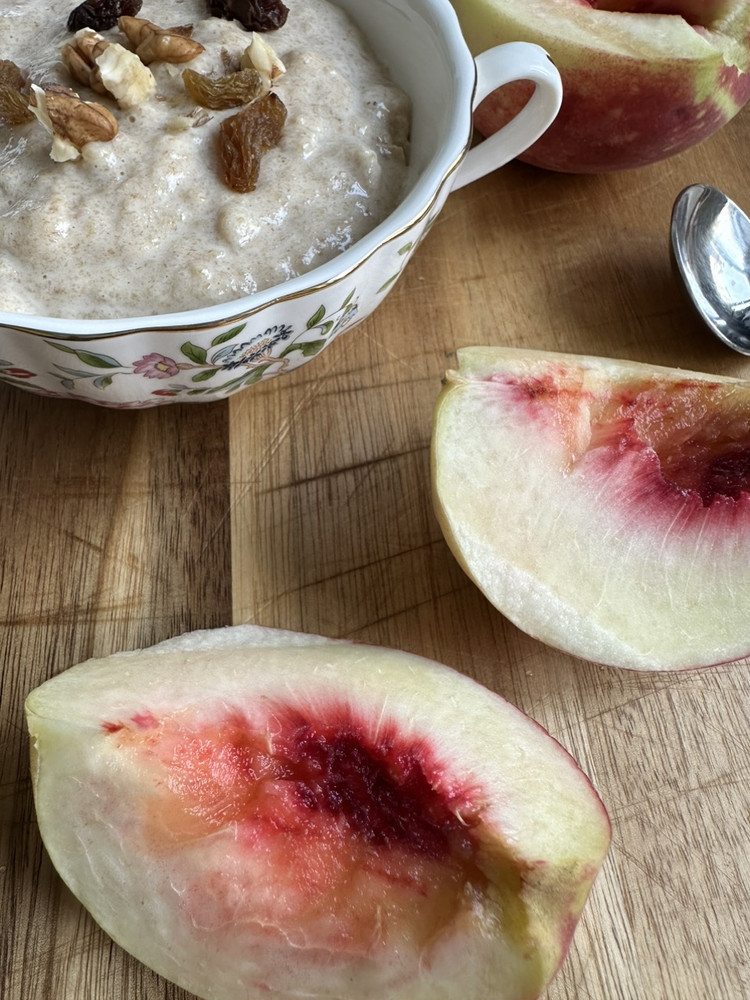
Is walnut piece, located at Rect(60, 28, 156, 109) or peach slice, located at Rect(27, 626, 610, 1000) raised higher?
walnut piece, located at Rect(60, 28, 156, 109)

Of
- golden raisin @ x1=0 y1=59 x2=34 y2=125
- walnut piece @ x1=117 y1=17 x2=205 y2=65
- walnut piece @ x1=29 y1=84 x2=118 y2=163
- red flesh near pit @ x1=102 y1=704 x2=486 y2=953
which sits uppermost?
walnut piece @ x1=117 y1=17 x2=205 y2=65

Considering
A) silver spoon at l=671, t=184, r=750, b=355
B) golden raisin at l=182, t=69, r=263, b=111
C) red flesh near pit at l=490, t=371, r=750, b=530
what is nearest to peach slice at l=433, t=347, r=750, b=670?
red flesh near pit at l=490, t=371, r=750, b=530

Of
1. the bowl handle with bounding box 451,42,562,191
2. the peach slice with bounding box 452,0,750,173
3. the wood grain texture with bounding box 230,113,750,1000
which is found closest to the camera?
the wood grain texture with bounding box 230,113,750,1000

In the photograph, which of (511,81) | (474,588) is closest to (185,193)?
(511,81)

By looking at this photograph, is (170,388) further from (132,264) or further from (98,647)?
(98,647)

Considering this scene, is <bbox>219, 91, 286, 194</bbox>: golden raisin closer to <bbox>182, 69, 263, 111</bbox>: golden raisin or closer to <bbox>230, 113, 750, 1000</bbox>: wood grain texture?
<bbox>182, 69, 263, 111</bbox>: golden raisin

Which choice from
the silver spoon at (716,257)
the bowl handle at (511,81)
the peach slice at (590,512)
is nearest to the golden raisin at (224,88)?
the bowl handle at (511,81)

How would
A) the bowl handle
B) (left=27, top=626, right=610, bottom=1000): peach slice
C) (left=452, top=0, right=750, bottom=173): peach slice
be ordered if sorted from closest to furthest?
(left=27, top=626, right=610, bottom=1000): peach slice < the bowl handle < (left=452, top=0, right=750, bottom=173): peach slice

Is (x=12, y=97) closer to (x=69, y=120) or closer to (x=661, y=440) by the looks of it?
(x=69, y=120)
